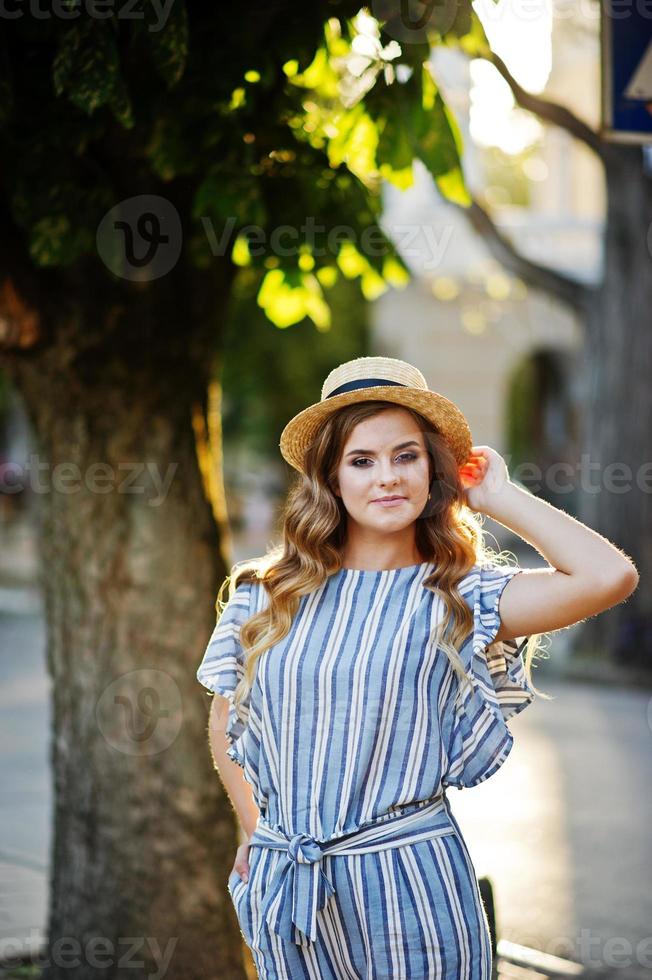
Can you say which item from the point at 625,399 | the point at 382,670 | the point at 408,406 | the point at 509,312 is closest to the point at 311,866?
the point at 382,670

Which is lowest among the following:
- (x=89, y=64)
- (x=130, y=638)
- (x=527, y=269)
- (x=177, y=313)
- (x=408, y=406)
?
(x=130, y=638)

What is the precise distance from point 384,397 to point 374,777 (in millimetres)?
732

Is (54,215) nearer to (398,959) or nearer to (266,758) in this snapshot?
(266,758)

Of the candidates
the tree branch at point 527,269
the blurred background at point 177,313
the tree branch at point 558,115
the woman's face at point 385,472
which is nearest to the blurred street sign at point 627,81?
the blurred background at point 177,313

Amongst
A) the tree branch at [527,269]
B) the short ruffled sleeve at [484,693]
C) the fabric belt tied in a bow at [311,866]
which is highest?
the tree branch at [527,269]

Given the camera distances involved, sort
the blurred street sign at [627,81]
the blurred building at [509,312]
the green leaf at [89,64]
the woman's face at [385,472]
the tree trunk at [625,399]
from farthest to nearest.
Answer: the blurred building at [509,312] → the tree trunk at [625,399] → the blurred street sign at [627,81] → the green leaf at [89,64] → the woman's face at [385,472]

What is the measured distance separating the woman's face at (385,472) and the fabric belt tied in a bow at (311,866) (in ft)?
1.85

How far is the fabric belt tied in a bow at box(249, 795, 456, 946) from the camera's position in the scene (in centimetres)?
237

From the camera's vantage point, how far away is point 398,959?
2363mm

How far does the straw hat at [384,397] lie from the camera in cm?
255

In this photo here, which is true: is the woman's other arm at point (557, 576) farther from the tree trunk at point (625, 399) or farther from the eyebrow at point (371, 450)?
the tree trunk at point (625, 399)

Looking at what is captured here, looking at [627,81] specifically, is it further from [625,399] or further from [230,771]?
[625,399]

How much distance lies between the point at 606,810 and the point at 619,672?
13.6 feet

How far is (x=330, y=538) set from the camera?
105 inches
